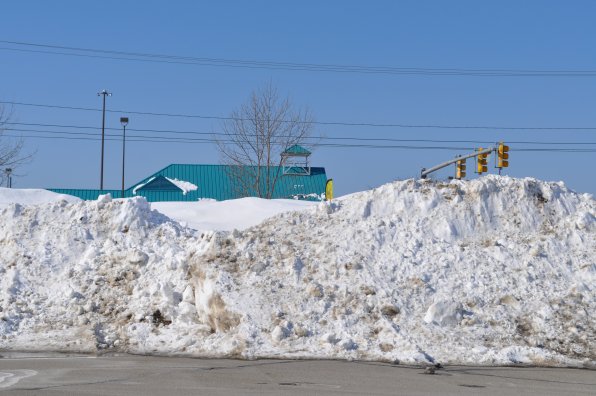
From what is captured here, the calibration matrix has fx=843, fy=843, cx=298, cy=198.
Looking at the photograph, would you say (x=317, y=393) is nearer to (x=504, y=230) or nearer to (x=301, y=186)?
(x=504, y=230)

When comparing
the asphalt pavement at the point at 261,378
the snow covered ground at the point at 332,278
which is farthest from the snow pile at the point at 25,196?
the asphalt pavement at the point at 261,378

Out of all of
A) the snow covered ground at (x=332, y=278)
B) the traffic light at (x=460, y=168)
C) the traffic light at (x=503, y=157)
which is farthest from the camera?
the traffic light at (x=460, y=168)

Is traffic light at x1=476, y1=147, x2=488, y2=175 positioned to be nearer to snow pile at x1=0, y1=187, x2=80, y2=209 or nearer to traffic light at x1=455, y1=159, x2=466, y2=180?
traffic light at x1=455, y1=159, x2=466, y2=180

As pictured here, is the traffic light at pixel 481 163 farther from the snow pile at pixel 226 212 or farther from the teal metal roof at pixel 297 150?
the teal metal roof at pixel 297 150

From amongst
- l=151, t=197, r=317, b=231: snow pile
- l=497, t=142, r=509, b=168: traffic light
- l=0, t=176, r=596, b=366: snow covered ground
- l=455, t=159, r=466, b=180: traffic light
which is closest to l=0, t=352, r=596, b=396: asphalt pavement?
l=0, t=176, r=596, b=366: snow covered ground

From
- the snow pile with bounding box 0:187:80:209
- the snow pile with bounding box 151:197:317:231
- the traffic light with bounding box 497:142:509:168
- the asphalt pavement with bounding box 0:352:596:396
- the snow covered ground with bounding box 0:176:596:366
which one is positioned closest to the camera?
the asphalt pavement with bounding box 0:352:596:396

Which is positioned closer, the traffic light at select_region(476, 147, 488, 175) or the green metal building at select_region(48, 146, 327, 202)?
the traffic light at select_region(476, 147, 488, 175)

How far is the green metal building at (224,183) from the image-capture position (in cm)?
5088

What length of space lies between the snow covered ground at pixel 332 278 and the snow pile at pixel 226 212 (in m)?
3.38

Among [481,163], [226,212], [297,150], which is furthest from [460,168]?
[297,150]

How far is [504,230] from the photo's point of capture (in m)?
16.8

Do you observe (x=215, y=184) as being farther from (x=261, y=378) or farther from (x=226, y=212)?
(x=261, y=378)

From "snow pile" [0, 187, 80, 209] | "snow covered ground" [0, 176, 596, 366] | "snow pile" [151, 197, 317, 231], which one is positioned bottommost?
"snow covered ground" [0, 176, 596, 366]

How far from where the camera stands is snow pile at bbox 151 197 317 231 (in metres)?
21.8
